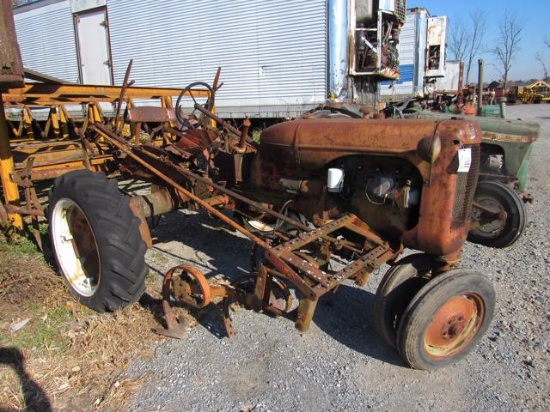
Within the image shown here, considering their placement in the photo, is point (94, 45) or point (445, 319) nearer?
point (445, 319)

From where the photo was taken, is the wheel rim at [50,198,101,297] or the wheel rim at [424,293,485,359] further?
the wheel rim at [50,198,101,297]

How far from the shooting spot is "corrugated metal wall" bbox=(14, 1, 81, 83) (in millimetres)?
11461

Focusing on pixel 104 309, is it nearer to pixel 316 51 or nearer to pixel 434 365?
pixel 434 365

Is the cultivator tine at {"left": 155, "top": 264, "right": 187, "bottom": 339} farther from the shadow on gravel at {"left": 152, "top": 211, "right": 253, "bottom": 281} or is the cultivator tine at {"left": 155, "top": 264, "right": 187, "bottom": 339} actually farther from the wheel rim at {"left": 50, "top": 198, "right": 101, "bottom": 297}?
the shadow on gravel at {"left": 152, "top": 211, "right": 253, "bottom": 281}

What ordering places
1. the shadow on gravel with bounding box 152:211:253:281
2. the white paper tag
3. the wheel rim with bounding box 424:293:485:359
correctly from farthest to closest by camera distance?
the shadow on gravel with bounding box 152:211:253:281, the wheel rim with bounding box 424:293:485:359, the white paper tag

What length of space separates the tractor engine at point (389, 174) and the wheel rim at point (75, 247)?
1.42 metres

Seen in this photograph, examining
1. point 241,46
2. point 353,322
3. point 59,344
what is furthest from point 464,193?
point 241,46

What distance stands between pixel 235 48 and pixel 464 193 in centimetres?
801

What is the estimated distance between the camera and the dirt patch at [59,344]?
2.31 meters

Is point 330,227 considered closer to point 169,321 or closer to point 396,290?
point 396,290

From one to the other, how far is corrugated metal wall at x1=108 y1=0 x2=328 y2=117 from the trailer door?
272 mm

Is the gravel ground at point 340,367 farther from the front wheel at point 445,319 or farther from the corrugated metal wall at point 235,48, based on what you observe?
the corrugated metal wall at point 235,48

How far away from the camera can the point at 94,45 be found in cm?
1123

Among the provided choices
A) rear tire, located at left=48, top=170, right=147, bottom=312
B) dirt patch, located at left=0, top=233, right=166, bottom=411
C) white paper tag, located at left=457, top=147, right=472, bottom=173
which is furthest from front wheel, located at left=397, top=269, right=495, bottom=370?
rear tire, located at left=48, top=170, right=147, bottom=312
